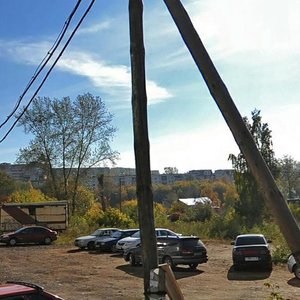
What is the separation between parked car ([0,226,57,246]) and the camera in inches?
1524

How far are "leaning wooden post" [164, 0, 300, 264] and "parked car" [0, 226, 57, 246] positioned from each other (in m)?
36.0

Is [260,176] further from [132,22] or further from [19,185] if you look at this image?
[19,185]

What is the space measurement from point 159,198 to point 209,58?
12175cm

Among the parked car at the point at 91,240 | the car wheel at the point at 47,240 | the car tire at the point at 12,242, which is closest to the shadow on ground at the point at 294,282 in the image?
the parked car at the point at 91,240

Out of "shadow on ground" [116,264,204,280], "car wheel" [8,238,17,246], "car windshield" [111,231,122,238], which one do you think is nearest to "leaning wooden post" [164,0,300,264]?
"shadow on ground" [116,264,204,280]

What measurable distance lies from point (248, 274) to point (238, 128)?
16.8 m

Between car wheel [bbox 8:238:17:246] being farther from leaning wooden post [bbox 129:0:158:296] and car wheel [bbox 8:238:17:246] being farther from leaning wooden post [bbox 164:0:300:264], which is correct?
leaning wooden post [bbox 164:0:300:264]

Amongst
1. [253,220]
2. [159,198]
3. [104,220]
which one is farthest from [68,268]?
[159,198]

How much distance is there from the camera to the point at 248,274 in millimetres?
20422

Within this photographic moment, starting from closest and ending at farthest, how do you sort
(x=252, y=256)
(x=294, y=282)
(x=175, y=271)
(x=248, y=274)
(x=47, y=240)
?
(x=294, y=282)
(x=248, y=274)
(x=252, y=256)
(x=175, y=271)
(x=47, y=240)

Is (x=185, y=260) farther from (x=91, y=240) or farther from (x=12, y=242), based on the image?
(x=12, y=242)

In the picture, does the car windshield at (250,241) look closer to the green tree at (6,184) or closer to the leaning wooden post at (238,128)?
the leaning wooden post at (238,128)

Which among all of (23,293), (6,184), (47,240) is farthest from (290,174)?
(23,293)

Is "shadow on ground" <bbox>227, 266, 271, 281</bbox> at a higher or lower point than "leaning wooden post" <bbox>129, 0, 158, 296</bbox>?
lower
